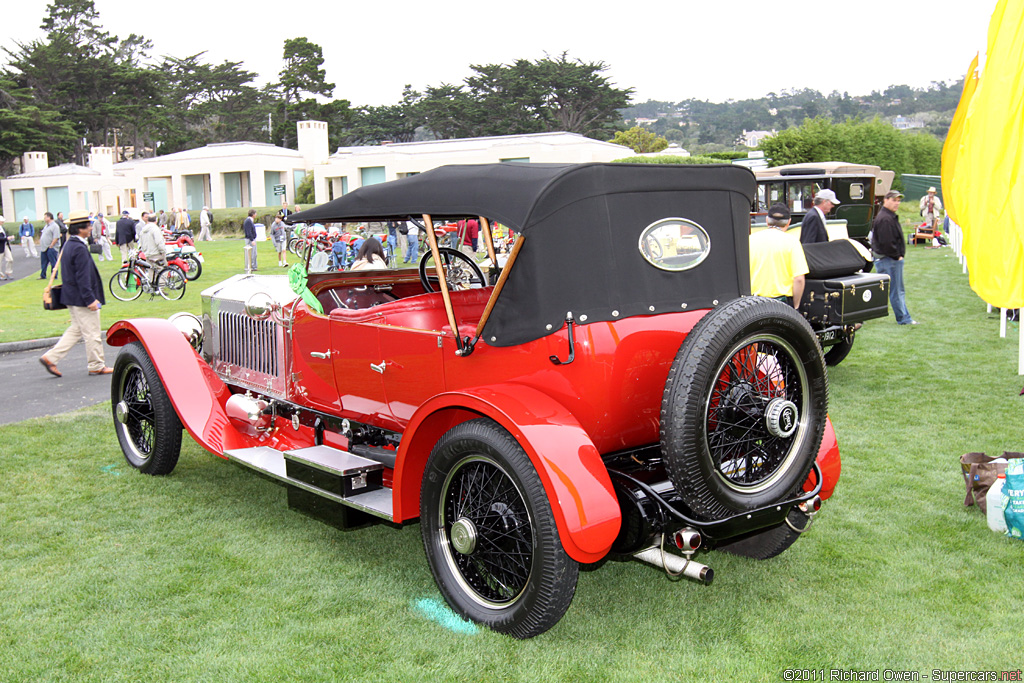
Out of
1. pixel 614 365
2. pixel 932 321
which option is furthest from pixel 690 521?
pixel 932 321

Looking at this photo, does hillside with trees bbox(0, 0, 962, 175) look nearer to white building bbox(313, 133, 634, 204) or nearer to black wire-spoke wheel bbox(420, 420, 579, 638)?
white building bbox(313, 133, 634, 204)

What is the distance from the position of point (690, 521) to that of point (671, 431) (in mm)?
402

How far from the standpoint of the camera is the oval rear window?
3.50 meters

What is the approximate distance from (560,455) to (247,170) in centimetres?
5443

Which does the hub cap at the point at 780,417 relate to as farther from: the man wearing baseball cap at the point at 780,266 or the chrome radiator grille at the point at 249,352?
the man wearing baseball cap at the point at 780,266

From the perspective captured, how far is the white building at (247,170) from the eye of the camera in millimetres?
45438

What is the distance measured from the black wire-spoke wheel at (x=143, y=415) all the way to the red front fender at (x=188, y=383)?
0.33ft

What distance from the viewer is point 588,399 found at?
3.28 metres

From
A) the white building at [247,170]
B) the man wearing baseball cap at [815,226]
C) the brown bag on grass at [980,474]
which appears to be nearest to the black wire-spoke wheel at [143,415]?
the brown bag on grass at [980,474]

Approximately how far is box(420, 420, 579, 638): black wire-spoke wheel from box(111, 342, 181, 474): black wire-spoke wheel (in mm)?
2546

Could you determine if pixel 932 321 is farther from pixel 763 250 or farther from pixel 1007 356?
pixel 763 250

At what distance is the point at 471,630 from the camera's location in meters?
3.38

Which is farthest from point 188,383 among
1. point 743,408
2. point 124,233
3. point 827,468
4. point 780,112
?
point 780,112

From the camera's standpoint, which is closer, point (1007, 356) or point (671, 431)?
point (671, 431)
